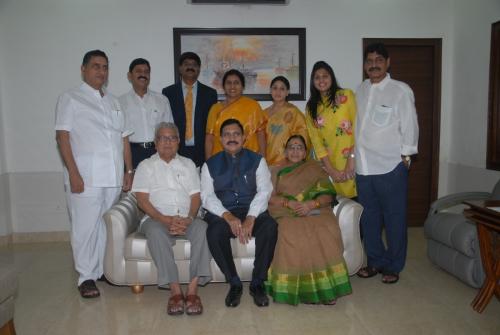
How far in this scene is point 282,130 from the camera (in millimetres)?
3705

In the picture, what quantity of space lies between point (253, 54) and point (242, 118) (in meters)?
1.31

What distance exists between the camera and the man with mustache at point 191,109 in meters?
3.91

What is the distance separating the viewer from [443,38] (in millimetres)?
4820

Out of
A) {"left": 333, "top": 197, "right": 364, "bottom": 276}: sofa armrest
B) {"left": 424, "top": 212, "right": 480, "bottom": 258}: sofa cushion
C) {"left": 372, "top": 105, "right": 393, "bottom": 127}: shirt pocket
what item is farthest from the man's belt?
{"left": 424, "top": 212, "right": 480, "bottom": 258}: sofa cushion

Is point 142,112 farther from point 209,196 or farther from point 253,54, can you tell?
point 253,54

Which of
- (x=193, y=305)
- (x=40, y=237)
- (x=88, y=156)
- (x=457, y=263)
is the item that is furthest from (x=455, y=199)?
(x=40, y=237)

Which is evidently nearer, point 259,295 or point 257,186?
point 259,295

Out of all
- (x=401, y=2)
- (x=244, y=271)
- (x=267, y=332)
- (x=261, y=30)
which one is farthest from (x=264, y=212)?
(x=401, y=2)

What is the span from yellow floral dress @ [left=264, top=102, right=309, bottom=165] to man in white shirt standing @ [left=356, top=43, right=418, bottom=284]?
0.53 m

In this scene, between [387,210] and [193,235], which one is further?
[387,210]

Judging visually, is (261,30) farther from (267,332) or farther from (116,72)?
(267,332)

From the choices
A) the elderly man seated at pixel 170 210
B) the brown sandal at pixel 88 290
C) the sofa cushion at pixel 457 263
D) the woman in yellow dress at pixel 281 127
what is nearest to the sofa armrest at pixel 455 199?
the sofa cushion at pixel 457 263

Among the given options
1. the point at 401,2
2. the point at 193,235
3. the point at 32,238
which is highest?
the point at 401,2

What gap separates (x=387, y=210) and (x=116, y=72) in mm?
3080
